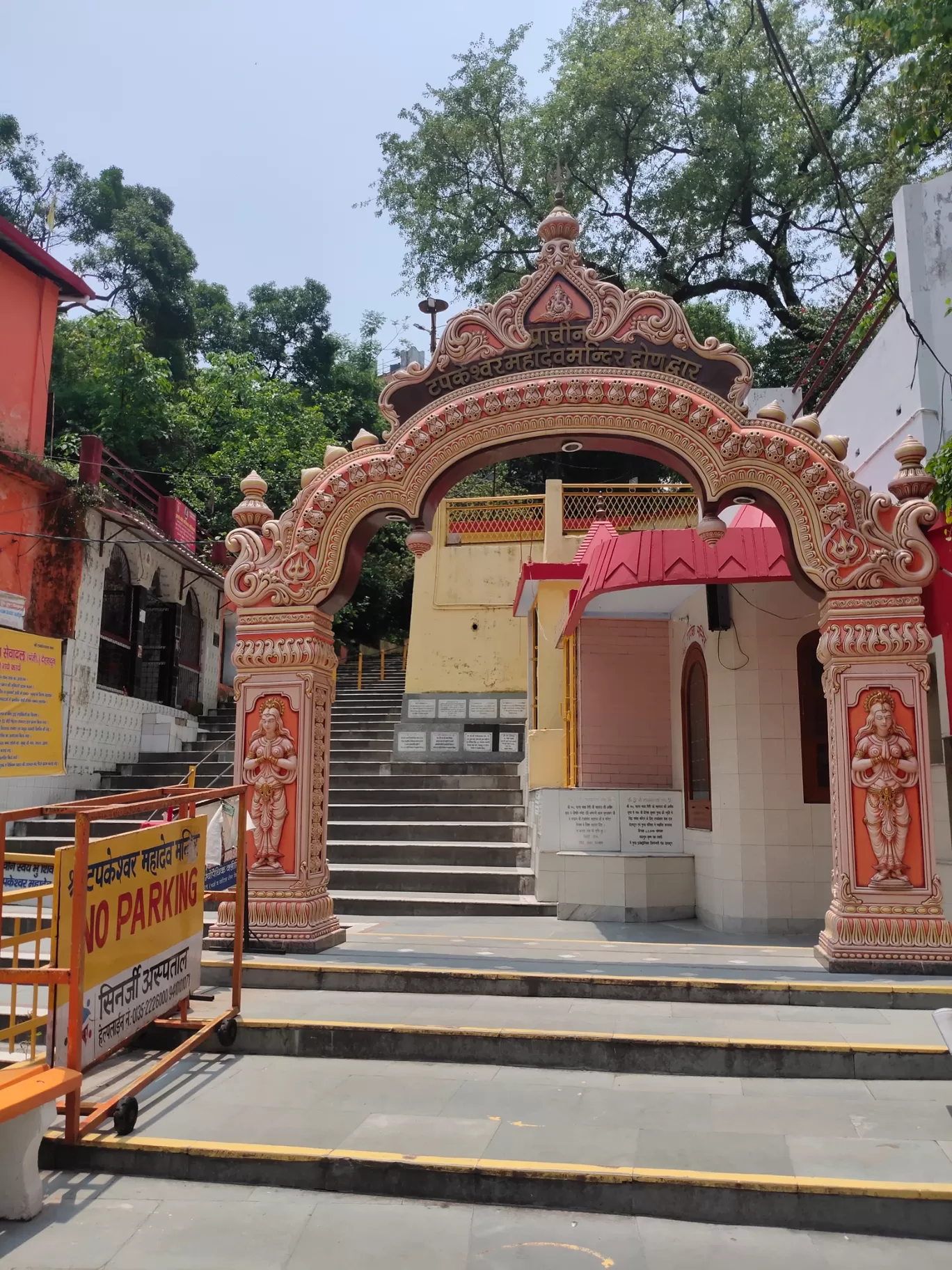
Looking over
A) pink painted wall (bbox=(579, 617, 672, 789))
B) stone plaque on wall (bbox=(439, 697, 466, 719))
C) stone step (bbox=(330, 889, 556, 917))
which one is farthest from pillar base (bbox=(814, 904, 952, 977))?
stone plaque on wall (bbox=(439, 697, 466, 719))

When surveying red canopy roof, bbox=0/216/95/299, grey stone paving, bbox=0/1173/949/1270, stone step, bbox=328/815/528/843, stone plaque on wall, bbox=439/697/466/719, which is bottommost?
grey stone paving, bbox=0/1173/949/1270

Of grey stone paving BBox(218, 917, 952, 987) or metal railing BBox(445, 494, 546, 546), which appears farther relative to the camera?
metal railing BBox(445, 494, 546, 546)

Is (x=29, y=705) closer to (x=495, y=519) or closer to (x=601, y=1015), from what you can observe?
(x=601, y=1015)

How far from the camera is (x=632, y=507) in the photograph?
18.4 m

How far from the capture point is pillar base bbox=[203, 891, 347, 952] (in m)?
7.01

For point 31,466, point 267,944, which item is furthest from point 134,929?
point 31,466

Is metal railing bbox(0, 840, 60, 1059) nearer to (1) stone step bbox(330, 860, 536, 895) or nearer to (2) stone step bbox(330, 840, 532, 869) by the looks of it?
(1) stone step bbox(330, 860, 536, 895)

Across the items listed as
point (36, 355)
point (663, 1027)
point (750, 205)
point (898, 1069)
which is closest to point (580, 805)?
point (663, 1027)

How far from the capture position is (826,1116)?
434cm

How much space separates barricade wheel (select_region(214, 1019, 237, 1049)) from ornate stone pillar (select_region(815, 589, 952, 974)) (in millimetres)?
4033

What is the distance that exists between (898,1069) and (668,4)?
27.7 meters

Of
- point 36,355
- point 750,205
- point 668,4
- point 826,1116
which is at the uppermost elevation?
point 668,4

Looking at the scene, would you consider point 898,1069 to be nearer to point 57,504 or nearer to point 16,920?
point 16,920

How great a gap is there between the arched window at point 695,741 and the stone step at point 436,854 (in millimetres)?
1986
